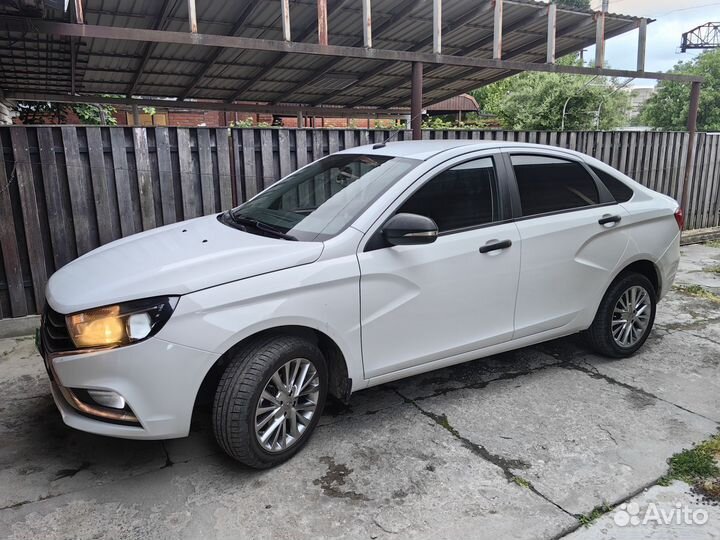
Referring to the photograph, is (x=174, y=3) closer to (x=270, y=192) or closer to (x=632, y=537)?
(x=270, y=192)

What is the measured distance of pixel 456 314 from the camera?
3428mm

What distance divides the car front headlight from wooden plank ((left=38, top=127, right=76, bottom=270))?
2954 mm

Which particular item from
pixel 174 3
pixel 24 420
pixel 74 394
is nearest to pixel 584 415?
pixel 74 394

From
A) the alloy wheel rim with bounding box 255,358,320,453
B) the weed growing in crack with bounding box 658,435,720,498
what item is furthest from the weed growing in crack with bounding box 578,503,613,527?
the alloy wheel rim with bounding box 255,358,320,453

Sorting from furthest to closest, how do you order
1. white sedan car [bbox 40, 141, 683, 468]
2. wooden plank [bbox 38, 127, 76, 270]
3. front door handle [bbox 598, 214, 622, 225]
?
wooden plank [bbox 38, 127, 76, 270] → front door handle [bbox 598, 214, 622, 225] → white sedan car [bbox 40, 141, 683, 468]

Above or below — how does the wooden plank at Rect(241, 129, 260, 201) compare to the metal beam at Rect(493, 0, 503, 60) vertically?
below

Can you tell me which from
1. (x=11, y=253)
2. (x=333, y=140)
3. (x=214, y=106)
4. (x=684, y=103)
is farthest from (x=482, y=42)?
(x=684, y=103)

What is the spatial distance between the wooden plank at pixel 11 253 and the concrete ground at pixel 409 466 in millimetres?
1096

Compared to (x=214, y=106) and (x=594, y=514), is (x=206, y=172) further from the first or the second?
(x=214, y=106)

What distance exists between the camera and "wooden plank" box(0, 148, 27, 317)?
4871 millimetres

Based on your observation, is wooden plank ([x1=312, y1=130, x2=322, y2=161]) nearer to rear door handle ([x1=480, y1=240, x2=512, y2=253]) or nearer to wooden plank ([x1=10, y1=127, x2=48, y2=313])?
wooden plank ([x1=10, y1=127, x2=48, y2=313])

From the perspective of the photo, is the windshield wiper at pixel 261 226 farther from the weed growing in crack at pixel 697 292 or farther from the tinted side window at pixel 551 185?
the weed growing in crack at pixel 697 292

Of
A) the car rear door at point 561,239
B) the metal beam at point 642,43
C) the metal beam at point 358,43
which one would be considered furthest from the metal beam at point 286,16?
the metal beam at point 642,43

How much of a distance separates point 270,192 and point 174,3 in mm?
3622
